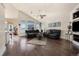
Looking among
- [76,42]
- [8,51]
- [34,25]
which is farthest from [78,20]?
[8,51]

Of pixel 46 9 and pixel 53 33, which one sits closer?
pixel 46 9

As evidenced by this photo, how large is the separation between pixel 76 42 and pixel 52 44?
67 cm

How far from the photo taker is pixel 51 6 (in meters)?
3.85

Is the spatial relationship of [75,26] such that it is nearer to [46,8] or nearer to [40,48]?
[46,8]

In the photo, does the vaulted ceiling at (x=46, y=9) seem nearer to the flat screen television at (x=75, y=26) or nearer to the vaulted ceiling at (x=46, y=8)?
the vaulted ceiling at (x=46, y=8)

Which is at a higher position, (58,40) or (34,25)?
(34,25)

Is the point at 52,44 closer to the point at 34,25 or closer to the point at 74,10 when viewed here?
the point at 34,25

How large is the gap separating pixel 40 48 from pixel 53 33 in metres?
0.57

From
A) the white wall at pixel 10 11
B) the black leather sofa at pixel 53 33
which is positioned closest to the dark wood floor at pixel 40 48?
the black leather sofa at pixel 53 33

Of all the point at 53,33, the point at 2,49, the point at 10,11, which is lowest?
the point at 2,49

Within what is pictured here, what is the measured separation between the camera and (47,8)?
389 centimetres

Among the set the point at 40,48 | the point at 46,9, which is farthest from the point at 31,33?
the point at 46,9

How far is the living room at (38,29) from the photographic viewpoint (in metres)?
3.84

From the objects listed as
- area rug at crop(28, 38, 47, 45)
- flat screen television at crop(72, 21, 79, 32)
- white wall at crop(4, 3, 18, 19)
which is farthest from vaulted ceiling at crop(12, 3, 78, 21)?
area rug at crop(28, 38, 47, 45)
